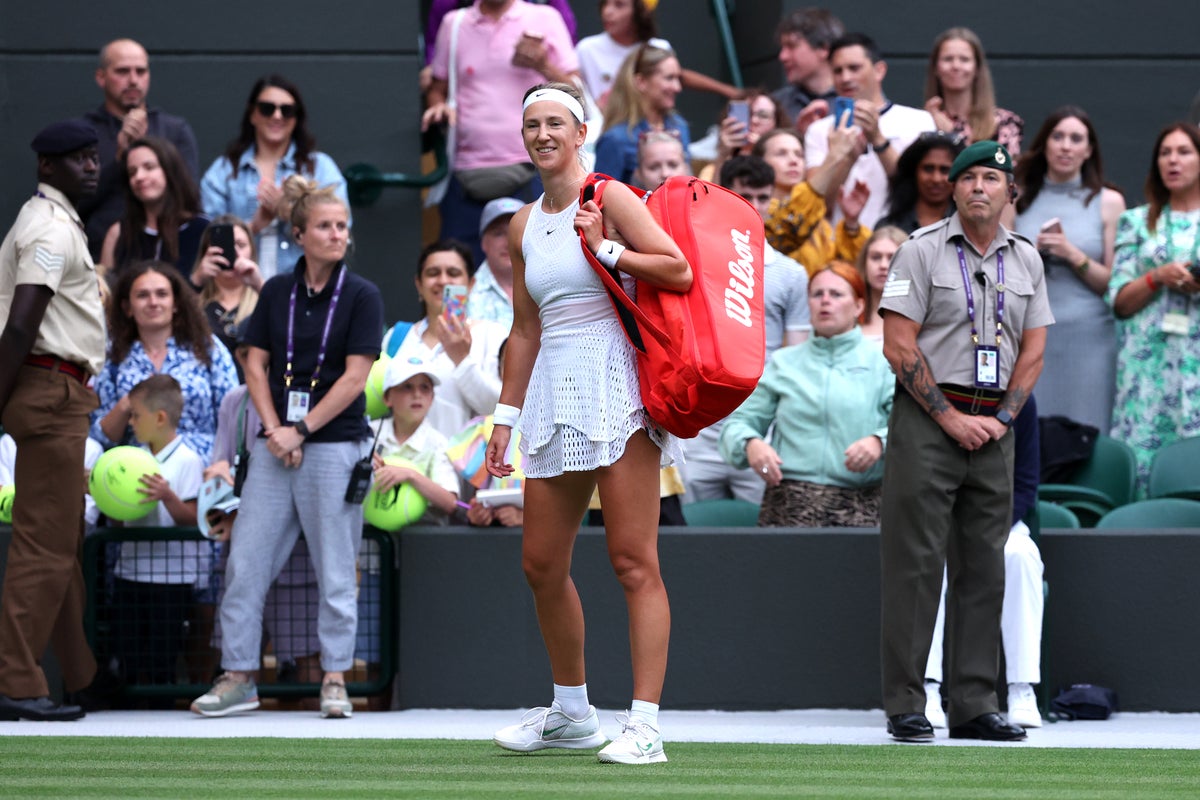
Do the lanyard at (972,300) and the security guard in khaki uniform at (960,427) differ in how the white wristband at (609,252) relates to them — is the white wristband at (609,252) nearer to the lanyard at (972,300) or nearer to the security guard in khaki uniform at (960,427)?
the security guard in khaki uniform at (960,427)

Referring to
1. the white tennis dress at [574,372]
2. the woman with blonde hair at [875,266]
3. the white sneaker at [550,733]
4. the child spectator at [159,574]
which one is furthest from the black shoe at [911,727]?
the child spectator at [159,574]

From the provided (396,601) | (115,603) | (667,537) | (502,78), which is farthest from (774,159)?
(115,603)

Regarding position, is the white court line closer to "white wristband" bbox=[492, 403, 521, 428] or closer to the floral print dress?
"white wristband" bbox=[492, 403, 521, 428]

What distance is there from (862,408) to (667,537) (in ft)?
3.64

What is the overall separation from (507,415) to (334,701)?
2402 millimetres

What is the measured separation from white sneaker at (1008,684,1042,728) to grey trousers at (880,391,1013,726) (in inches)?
20.6

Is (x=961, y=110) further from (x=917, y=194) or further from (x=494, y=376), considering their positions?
(x=494, y=376)

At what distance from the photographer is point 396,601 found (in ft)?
29.7

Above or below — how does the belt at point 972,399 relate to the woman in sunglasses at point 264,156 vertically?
below

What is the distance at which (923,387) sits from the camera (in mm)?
7754

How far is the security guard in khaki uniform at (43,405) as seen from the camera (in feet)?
27.1

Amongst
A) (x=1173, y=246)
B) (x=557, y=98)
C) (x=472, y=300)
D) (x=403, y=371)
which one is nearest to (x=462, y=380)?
(x=403, y=371)

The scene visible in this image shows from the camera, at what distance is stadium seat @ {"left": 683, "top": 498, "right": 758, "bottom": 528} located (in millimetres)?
9633

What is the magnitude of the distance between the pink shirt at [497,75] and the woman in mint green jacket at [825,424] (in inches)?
125
